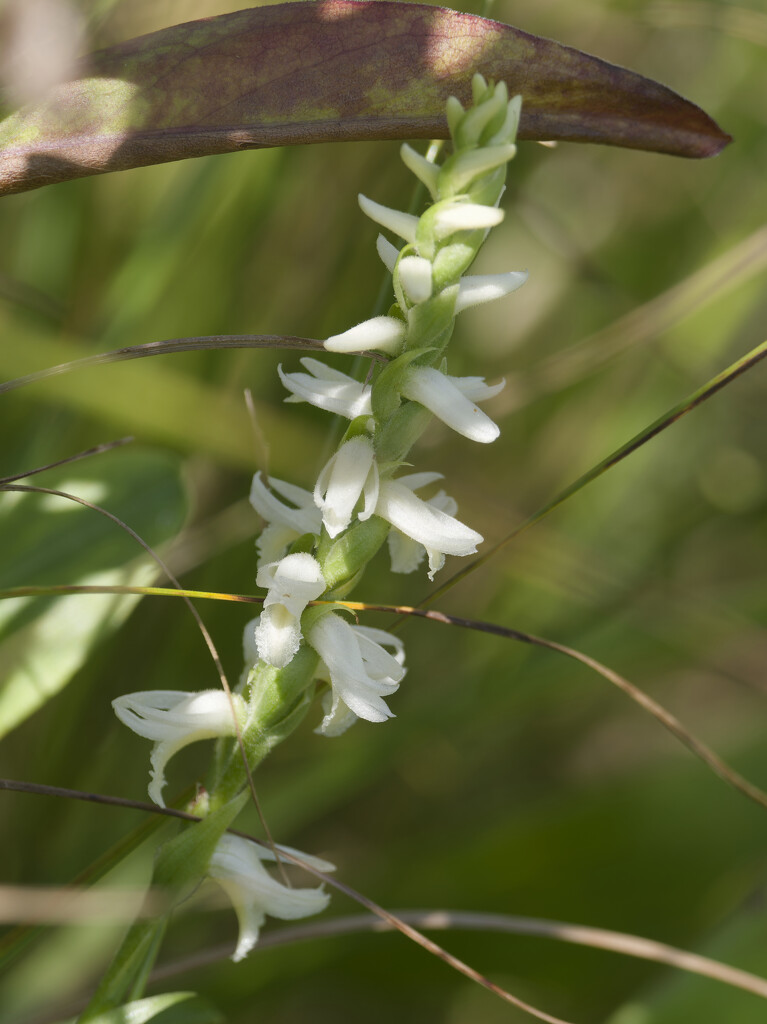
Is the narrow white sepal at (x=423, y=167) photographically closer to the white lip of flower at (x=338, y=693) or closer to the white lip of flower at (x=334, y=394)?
the white lip of flower at (x=334, y=394)

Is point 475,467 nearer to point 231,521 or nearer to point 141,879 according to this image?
point 231,521

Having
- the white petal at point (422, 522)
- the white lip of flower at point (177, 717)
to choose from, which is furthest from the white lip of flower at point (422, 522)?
the white lip of flower at point (177, 717)

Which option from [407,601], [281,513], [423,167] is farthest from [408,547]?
[407,601]

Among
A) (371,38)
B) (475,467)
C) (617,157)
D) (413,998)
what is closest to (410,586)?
(475,467)

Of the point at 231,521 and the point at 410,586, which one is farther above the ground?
the point at 231,521

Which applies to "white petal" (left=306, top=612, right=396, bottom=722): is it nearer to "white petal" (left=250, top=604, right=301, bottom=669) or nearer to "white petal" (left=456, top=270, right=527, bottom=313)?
"white petal" (left=250, top=604, right=301, bottom=669)

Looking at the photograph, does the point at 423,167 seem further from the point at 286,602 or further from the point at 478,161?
the point at 286,602
